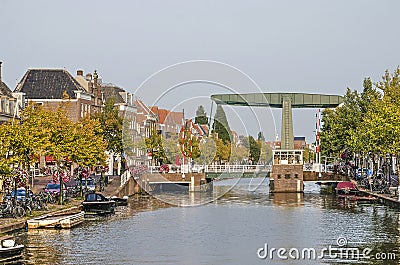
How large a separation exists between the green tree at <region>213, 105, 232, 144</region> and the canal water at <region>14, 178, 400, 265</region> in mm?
53339

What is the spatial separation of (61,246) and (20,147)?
11677 millimetres

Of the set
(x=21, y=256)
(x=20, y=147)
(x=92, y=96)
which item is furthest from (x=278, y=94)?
(x=21, y=256)

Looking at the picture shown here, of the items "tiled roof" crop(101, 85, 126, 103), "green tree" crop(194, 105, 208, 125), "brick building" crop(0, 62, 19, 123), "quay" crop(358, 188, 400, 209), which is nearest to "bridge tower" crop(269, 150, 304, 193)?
"quay" crop(358, 188, 400, 209)

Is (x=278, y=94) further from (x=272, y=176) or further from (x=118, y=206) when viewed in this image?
(x=118, y=206)

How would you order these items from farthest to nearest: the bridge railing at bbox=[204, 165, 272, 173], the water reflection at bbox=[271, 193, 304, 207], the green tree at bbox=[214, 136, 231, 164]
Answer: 1. the green tree at bbox=[214, 136, 231, 164]
2. the bridge railing at bbox=[204, 165, 272, 173]
3. the water reflection at bbox=[271, 193, 304, 207]

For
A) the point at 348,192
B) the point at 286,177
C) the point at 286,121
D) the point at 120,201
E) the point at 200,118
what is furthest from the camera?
the point at 200,118

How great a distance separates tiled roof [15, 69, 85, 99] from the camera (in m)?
96.4

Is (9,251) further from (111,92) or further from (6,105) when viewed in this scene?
(111,92)

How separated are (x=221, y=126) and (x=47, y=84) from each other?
38.7 metres

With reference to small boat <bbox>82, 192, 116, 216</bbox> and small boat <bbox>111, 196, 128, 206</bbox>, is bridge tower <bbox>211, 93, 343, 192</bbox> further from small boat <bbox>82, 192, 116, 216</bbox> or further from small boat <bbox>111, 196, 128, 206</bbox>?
small boat <bbox>82, 192, 116, 216</bbox>

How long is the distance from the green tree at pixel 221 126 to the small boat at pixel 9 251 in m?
79.6

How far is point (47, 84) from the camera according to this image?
9781 centimetres

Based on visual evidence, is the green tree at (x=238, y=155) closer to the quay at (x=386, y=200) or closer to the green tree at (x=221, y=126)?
the green tree at (x=221, y=126)

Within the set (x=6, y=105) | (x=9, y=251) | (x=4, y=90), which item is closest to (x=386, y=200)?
(x=6, y=105)
